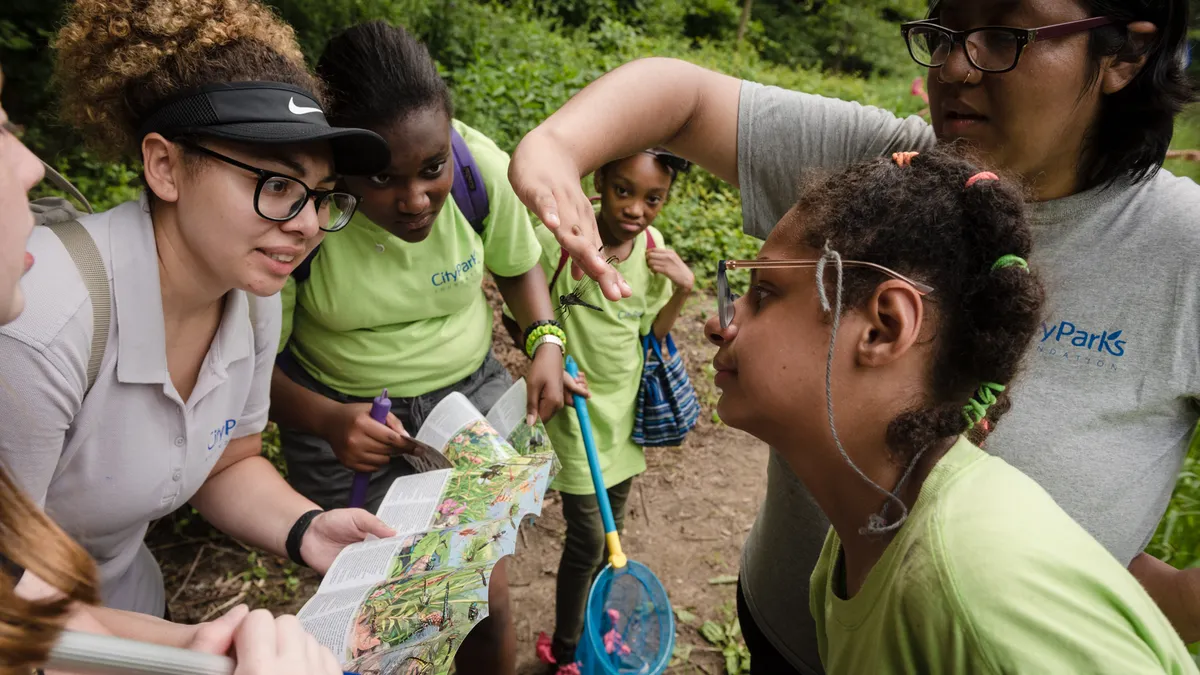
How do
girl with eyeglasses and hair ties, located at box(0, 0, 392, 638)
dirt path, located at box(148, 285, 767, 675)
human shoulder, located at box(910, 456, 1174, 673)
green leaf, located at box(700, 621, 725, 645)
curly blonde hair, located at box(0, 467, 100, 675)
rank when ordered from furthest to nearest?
green leaf, located at box(700, 621, 725, 645), dirt path, located at box(148, 285, 767, 675), girl with eyeglasses and hair ties, located at box(0, 0, 392, 638), human shoulder, located at box(910, 456, 1174, 673), curly blonde hair, located at box(0, 467, 100, 675)

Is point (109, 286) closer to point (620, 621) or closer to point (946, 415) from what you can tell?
point (946, 415)

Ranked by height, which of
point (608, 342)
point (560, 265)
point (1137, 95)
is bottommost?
point (608, 342)

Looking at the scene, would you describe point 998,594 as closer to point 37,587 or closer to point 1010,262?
point 1010,262

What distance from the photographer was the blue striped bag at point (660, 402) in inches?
133

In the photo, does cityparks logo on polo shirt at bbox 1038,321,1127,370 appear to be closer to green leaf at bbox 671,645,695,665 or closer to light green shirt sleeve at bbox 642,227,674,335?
light green shirt sleeve at bbox 642,227,674,335

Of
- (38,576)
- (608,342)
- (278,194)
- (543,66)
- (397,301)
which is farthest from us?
(543,66)

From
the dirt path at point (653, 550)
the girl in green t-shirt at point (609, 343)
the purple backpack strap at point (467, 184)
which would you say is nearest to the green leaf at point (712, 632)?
the dirt path at point (653, 550)

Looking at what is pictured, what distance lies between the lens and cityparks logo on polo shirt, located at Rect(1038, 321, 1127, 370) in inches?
66.1

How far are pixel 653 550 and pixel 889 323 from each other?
3009mm

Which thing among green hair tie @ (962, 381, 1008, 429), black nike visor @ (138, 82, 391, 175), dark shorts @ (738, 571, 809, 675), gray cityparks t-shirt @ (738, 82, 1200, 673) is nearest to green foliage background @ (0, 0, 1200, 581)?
black nike visor @ (138, 82, 391, 175)

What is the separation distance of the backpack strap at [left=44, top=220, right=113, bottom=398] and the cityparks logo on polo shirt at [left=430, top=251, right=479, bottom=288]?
1080mm

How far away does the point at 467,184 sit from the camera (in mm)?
2646

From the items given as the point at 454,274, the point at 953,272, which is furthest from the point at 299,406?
the point at 953,272

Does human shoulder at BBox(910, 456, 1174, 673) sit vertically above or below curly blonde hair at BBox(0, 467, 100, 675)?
below
